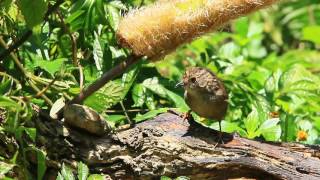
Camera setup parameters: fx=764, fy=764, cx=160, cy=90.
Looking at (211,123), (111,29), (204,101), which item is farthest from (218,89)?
(111,29)

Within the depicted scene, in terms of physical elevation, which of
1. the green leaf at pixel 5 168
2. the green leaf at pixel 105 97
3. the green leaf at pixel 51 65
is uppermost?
the green leaf at pixel 51 65

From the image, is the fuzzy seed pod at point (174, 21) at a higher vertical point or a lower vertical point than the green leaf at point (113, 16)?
higher

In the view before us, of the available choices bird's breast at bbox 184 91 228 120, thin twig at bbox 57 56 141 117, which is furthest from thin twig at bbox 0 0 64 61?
bird's breast at bbox 184 91 228 120

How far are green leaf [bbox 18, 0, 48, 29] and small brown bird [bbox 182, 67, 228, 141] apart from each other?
768 mm

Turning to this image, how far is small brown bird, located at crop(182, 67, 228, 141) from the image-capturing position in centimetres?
272

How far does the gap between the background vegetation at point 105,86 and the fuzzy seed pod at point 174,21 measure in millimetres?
237

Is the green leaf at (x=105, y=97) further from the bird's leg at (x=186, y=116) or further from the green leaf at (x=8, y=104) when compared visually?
the green leaf at (x=8, y=104)

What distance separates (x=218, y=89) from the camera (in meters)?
2.75

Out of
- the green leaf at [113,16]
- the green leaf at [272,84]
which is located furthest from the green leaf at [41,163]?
the green leaf at [272,84]

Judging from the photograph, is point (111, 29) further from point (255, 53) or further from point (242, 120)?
point (255, 53)

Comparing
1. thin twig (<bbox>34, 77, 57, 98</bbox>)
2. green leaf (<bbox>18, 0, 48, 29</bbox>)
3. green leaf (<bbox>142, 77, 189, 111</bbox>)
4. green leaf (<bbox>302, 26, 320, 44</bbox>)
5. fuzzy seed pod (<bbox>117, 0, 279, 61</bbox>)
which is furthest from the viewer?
green leaf (<bbox>302, 26, 320, 44</bbox>)

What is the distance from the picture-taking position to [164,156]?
8.07ft

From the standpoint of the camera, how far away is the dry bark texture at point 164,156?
246cm

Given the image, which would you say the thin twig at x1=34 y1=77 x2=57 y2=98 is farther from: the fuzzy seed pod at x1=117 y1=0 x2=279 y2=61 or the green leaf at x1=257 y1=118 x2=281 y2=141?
the green leaf at x1=257 y1=118 x2=281 y2=141
